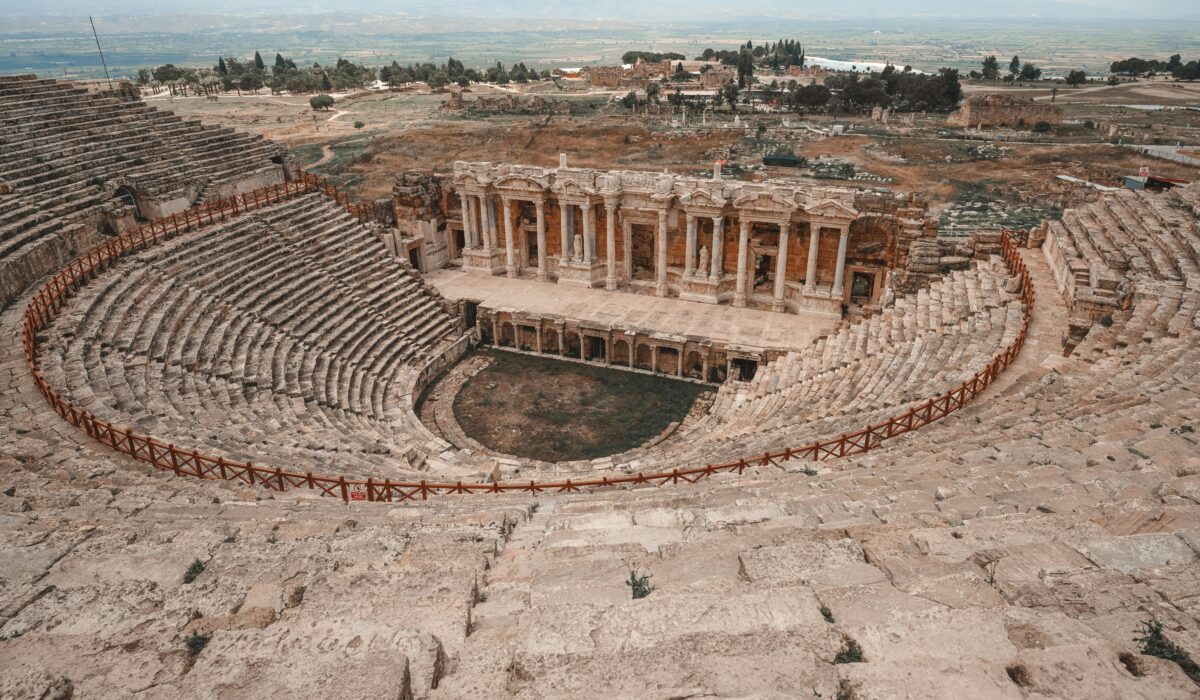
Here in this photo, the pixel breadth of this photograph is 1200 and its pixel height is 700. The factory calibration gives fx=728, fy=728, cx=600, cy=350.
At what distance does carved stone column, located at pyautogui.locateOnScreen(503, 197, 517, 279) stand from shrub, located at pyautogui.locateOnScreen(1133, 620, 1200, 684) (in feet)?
85.8

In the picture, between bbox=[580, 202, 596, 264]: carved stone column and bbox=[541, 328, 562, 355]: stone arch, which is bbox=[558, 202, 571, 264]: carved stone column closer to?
bbox=[580, 202, 596, 264]: carved stone column

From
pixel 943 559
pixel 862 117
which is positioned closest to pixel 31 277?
pixel 943 559

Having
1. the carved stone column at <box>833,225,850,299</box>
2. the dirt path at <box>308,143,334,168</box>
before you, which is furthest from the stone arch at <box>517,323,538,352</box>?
the dirt path at <box>308,143,334,168</box>

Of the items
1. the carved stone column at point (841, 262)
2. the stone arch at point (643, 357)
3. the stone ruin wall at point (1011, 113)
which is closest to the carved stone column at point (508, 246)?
the stone arch at point (643, 357)

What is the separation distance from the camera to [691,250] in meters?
26.7

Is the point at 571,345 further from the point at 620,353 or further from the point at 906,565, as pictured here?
the point at 906,565

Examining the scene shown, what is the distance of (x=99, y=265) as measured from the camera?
1955 centimetres

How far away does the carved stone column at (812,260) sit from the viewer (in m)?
24.9

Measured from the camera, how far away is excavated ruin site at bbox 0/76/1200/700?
5145 millimetres

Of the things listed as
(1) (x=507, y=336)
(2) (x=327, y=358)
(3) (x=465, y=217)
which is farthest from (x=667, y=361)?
(3) (x=465, y=217)

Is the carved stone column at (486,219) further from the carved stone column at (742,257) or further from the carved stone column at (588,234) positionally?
the carved stone column at (742,257)

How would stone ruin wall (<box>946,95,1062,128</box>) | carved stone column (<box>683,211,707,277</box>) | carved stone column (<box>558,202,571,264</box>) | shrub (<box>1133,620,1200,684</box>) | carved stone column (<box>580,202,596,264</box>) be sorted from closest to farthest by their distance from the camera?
shrub (<box>1133,620,1200,684</box>) < carved stone column (<box>683,211,707,277</box>) < carved stone column (<box>580,202,596,264</box>) < carved stone column (<box>558,202,571,264</box>) < stone ruin wall (<box>946,95,1062,128</box>)

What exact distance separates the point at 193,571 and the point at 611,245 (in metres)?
22.1

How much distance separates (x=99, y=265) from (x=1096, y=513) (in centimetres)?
2246
